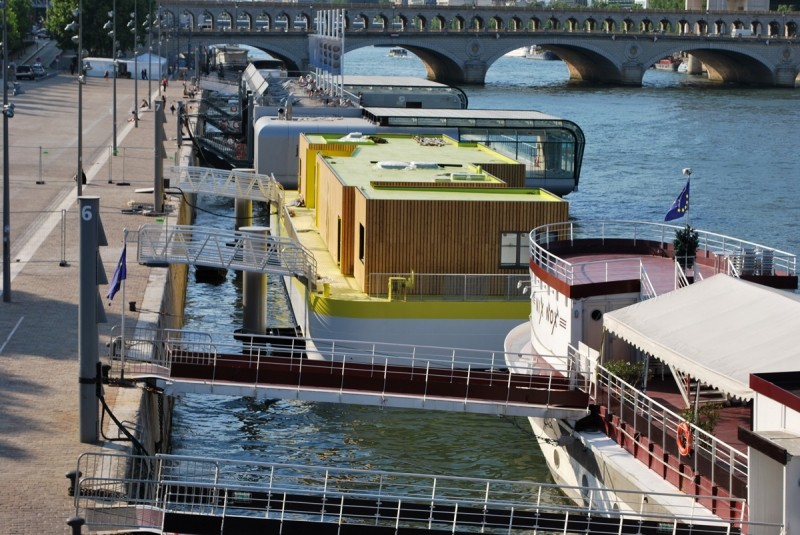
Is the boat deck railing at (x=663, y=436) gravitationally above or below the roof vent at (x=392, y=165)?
below

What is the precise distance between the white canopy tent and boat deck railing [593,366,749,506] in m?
0.78

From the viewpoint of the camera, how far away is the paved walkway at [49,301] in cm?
2059

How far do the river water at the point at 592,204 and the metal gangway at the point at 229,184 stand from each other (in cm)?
376

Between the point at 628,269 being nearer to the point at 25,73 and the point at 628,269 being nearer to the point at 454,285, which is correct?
the point at 454,285

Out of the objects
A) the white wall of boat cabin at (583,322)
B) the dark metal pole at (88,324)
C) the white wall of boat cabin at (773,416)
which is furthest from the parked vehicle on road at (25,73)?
the white wall of boat cabin at (773,416)

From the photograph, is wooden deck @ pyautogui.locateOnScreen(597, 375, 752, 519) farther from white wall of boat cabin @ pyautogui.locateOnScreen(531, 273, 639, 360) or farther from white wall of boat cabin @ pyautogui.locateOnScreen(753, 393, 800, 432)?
white wall of boat cabin @ pyautogui.locateOnScreen(531, 273, 639, 360)

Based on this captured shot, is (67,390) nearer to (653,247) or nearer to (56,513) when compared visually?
(56,513)

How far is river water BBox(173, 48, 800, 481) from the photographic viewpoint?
2828 centimetres

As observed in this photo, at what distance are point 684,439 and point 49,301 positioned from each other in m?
16.0

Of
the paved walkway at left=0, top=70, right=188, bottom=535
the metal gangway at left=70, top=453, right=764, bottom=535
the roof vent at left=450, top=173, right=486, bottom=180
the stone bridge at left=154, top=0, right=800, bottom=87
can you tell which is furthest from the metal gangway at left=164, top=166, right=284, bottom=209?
the stone bridge at left=154, top=0, right=800, bottom=87

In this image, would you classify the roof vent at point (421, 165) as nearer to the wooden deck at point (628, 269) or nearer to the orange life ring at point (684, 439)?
the wooden deck at point (628, 269)

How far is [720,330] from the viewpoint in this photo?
2108cm

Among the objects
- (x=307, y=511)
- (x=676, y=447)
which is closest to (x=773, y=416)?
(x=676, y=447)

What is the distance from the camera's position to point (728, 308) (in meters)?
21.7
